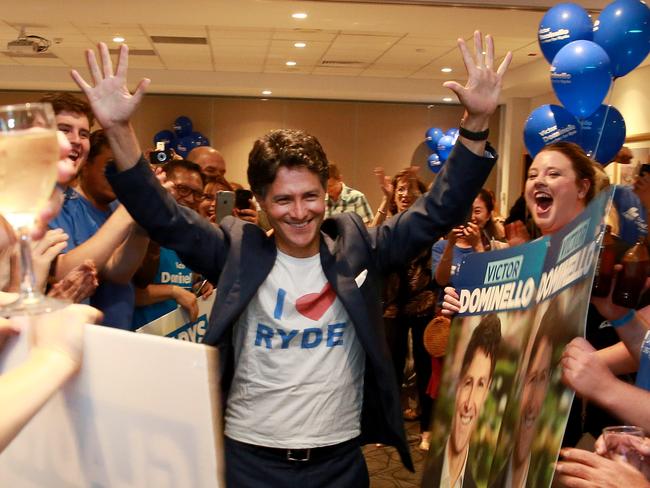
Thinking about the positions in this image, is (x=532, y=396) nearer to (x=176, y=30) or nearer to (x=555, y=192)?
(x=555, y=192)

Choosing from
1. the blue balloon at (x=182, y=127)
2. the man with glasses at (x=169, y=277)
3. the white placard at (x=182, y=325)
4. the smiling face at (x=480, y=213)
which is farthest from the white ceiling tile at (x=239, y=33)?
the white placard at (x=182, y=325)

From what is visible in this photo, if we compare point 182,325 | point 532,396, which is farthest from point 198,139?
point 532,396

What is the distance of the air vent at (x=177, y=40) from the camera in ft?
26.7

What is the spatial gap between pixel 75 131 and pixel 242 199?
4.35 feet

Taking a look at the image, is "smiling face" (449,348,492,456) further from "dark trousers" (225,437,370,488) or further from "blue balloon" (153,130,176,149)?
"blue balloon" (153,130,176,149)

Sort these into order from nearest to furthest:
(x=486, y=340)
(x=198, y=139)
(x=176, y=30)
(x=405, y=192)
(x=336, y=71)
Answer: (x=486, y=340) < (x=405, y=192) < (x=176, y=30) < (x=336, y=71) < (x=198, y=139)

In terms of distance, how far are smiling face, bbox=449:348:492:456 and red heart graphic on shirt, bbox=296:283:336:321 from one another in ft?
1.77

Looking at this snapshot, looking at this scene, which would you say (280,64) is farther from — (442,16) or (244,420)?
(244,420)

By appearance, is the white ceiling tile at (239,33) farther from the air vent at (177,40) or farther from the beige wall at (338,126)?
the beige wall at (338,126)

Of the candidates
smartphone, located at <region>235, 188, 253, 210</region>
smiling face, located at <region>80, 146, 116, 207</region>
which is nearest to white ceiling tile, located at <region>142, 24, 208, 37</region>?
smartphone, located at <region>235, 188, 253, 210</region>

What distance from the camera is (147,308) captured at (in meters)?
2.58

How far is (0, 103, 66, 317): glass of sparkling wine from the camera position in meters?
0.69

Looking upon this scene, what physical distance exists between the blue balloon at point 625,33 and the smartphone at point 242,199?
75.9 inches

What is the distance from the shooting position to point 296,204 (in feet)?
5.31
